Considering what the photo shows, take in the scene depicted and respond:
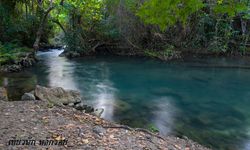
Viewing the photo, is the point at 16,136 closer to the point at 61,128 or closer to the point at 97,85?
the point at 61,128

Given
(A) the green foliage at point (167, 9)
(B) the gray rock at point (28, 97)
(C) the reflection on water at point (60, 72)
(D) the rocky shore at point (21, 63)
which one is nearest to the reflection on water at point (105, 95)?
(C) the reflection on water at point (60, 72)

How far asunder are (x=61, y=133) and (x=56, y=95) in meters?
3.45

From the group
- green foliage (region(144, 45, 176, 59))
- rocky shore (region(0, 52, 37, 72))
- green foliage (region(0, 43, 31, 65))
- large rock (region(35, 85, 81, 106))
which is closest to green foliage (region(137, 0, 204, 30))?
large rock (region(35, 85, 81, 106))

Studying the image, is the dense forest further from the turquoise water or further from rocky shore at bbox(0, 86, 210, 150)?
rocky shore at bbox(0, 86, 210, 150)

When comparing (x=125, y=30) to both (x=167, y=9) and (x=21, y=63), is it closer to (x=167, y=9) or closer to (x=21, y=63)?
(x=21, y=63)

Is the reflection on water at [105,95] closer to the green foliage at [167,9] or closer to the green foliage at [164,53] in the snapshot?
the green foliage at [167,9]

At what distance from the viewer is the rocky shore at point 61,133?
13.2ft

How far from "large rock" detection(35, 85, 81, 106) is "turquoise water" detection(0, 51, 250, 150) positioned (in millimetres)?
1041

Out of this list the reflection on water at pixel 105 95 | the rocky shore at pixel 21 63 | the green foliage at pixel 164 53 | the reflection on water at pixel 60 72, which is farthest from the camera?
the green foliage at pixel 164 53

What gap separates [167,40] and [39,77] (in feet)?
34.0

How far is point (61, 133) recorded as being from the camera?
14.6 ft

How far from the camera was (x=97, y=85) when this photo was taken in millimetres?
11992

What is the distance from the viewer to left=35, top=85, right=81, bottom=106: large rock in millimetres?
7377

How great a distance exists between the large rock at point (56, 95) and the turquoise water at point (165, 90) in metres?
1.04
